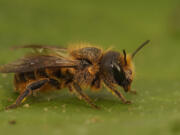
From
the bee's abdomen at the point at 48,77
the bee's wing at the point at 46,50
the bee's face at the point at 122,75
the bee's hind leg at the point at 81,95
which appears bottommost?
the bee's hind leg at the point at 81,95

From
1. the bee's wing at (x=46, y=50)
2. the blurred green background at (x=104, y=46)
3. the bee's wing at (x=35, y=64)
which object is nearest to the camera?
the blurred green background at (x=104, y=46)

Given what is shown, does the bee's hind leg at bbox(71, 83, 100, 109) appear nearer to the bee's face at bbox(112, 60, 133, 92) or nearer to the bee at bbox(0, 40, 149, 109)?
the bee at bbox(0, 40, 149, 109)

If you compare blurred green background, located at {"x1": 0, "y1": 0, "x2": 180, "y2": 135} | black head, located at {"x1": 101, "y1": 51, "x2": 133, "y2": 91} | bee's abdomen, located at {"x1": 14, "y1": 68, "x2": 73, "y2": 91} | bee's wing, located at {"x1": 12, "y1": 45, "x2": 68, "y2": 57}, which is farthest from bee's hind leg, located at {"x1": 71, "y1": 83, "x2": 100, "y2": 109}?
bee's wing, located at {"x1": 12, "y1": 45, "x2": 68, "y2": 57}

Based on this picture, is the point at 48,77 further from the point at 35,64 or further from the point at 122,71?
the point at 122,71

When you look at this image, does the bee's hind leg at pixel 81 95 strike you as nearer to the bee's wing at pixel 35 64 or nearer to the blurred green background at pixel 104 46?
the blurred green background at pixel 104 46

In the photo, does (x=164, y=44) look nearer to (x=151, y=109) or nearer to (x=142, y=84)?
(x=142, y=84)

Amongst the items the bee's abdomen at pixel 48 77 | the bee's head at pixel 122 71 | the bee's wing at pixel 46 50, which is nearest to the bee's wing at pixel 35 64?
the bee's abdomen at pixel 48 77

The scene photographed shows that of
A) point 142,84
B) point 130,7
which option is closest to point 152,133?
point 142,84
